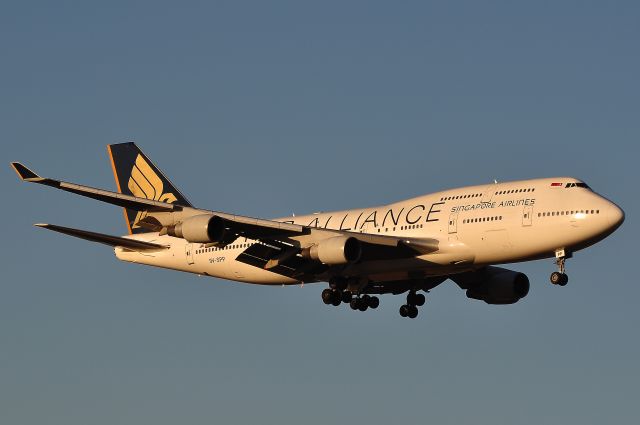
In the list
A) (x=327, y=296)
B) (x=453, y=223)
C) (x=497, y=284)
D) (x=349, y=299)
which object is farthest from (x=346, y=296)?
(x=497, y=284)

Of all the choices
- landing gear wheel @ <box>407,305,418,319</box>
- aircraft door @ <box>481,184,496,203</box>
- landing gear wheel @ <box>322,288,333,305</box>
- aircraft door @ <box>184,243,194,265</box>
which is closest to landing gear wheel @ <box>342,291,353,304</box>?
landing gear wheel @ <box>322,288,333,305</box>

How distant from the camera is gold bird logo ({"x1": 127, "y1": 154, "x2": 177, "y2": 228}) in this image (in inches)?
2867

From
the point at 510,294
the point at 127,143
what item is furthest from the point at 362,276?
the point at 127,143

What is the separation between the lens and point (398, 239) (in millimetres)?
60312

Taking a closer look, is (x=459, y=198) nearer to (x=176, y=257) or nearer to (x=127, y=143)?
(x=176, y=257)

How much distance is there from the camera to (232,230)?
6091cm

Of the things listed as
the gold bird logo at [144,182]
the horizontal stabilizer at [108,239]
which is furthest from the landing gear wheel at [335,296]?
the gold bird logo at [144,182]

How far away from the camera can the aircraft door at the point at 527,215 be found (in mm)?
57550

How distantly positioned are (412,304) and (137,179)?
17.3 meters

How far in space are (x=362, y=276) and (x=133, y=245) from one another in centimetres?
1261

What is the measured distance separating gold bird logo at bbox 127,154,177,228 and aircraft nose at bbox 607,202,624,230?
86.1 ft

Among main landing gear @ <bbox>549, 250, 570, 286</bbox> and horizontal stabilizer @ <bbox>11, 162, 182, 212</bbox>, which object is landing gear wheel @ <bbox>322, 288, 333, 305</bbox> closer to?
horizontal stabilizer @ <bbox>11, 162, 182, 212</bbox>

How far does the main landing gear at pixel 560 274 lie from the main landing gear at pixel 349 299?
1087 cm

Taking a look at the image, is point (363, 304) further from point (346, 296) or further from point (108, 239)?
point (108, 239)
